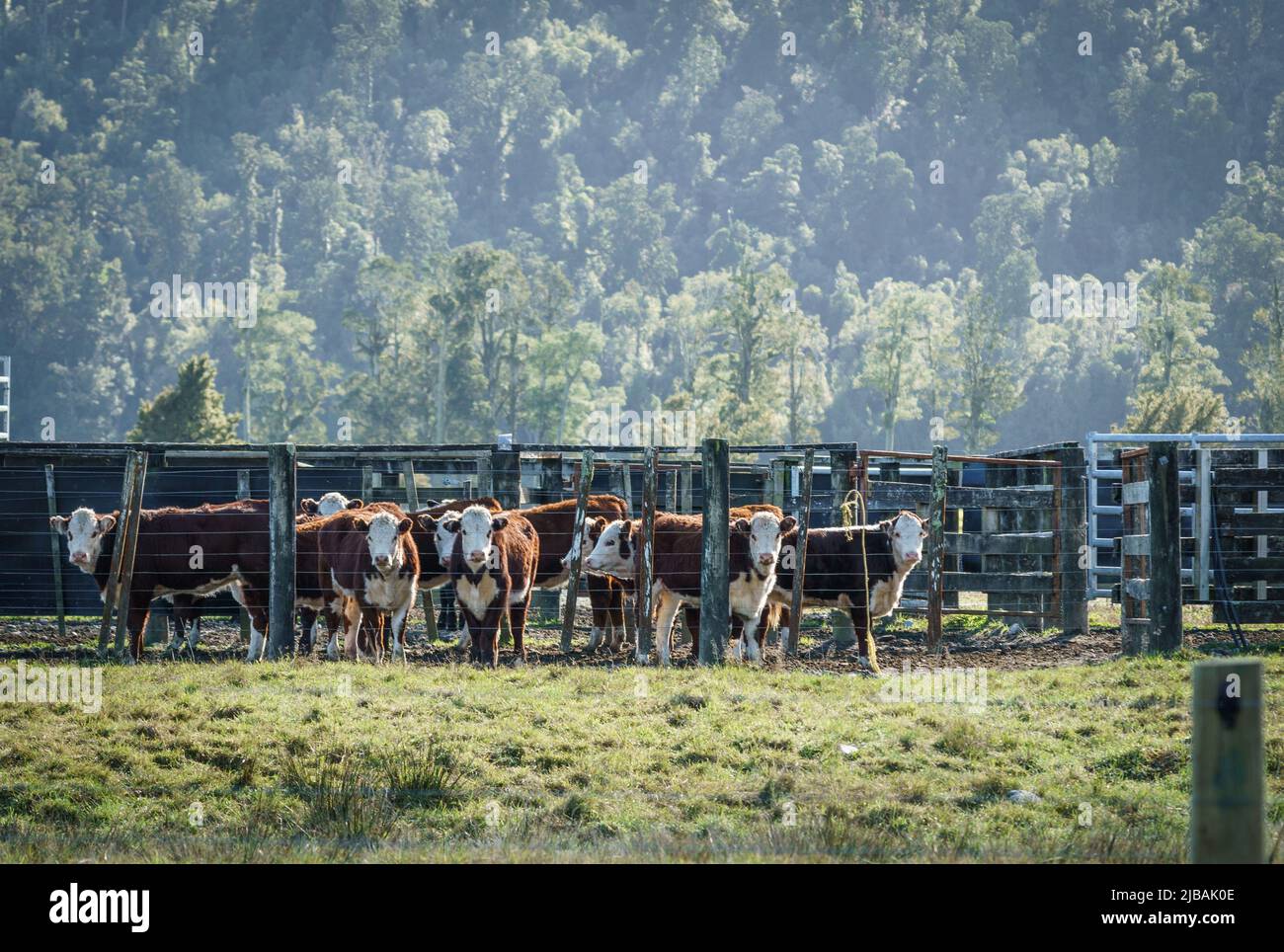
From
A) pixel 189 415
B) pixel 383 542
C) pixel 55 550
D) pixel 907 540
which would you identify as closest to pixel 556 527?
pixel 383 542

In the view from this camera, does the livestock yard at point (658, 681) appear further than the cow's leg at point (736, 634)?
No

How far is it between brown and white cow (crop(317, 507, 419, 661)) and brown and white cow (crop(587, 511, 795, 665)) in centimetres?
256

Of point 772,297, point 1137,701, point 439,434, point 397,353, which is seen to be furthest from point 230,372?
point 1137,701

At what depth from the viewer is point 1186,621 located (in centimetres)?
1902

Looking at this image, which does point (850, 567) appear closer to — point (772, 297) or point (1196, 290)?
point (772, 297)

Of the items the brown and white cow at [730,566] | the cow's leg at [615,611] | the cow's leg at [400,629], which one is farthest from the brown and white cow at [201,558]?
the brown and white cow at [730,566]

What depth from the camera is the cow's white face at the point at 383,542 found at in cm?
1630

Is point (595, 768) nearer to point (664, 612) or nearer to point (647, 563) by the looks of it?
point (647, 563)

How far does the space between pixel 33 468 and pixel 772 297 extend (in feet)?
298

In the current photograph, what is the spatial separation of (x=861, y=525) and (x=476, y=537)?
4.58 meters

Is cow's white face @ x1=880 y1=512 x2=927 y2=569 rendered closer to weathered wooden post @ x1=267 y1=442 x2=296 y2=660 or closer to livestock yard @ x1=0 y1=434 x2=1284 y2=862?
livestock yard @ x1=0 y1=434 x2=1284 y2=862

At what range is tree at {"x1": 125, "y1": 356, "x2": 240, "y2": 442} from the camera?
5722 centimetres

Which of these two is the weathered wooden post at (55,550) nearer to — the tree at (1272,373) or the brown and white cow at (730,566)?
the brown and white cow at (730,566)

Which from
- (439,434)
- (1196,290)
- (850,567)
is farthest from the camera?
(1196,290)
